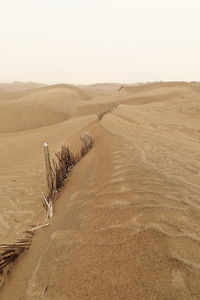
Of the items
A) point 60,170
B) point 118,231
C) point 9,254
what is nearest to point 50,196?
point 60,170

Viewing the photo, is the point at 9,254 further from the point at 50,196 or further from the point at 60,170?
the point at 60,170

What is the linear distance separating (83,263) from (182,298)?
0.54 m

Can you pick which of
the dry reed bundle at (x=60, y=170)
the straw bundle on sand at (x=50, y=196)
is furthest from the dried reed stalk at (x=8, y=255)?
the dry reed bundle at (x=60, y=170)

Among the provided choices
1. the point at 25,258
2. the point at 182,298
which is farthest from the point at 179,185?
the point at 25,258

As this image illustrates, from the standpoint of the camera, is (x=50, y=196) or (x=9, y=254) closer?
(x=9, y=254)

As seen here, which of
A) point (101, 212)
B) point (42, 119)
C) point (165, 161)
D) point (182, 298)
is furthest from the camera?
point (42, 119)

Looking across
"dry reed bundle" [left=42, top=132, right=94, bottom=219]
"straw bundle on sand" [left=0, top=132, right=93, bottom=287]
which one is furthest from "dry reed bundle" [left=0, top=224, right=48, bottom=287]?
"dry reed bundle" [left=42, top=132, right=94, bottom=219]

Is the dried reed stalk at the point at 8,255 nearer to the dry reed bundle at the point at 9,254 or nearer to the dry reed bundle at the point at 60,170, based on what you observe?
the dry reed bundle at the point at 9,254

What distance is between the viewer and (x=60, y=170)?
10.6 feet

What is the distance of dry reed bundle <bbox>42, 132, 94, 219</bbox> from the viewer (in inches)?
110

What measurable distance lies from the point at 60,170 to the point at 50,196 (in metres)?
0.49

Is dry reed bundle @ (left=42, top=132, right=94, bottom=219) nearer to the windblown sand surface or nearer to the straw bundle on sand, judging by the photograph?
the straw bundle on sand

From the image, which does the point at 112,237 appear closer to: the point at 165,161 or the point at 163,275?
the point at 163,275

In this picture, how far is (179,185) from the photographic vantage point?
6.63ft
